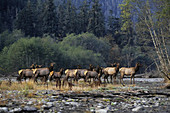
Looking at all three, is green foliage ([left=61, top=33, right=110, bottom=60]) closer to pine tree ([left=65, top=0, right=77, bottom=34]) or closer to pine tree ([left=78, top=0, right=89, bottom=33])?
pine tree ([left=65, top=0, right=77, bottom=34])

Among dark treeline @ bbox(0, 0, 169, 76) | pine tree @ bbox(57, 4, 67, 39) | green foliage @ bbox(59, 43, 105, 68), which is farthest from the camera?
pine tree @ bbox(57, 4, 67, 39)

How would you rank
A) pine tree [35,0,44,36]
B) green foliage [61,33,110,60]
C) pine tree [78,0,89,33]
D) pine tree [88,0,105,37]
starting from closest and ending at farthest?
green foliage [61,33,110,60], pine tree [35,0,44,36], pine tree [88,0,105,37], pine tree [78,0,89,33]

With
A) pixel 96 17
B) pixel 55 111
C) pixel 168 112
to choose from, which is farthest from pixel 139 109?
pixel 96 17

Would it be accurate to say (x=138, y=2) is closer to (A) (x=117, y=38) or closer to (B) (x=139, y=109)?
(B) (x=139, y=109)

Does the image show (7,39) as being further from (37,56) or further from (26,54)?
(26,54)

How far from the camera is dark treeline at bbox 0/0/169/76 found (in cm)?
2198

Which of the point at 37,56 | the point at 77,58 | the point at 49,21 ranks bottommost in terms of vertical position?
the point at 77,58

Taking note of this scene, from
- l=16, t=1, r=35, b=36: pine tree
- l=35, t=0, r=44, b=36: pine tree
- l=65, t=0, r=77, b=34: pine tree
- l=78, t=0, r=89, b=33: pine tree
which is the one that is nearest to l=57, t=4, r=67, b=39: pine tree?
l=65, t=0, r=77, b=34: pine tree

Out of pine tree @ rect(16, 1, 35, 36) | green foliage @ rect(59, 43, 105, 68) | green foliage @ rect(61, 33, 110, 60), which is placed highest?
pine tree @ rect(16, 1, 35, 36)

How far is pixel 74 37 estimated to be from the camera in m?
74.5

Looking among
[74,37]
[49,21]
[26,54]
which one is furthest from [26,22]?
[26,54]

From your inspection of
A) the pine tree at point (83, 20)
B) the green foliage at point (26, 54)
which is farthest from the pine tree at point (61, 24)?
the green foliage at point (26, 54)

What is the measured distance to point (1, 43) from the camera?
63875 millimetres

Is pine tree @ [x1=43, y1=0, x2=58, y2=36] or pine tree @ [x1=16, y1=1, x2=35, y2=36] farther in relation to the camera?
pine tree @ [x1=43, y1=0, x2=58, y2=36]
